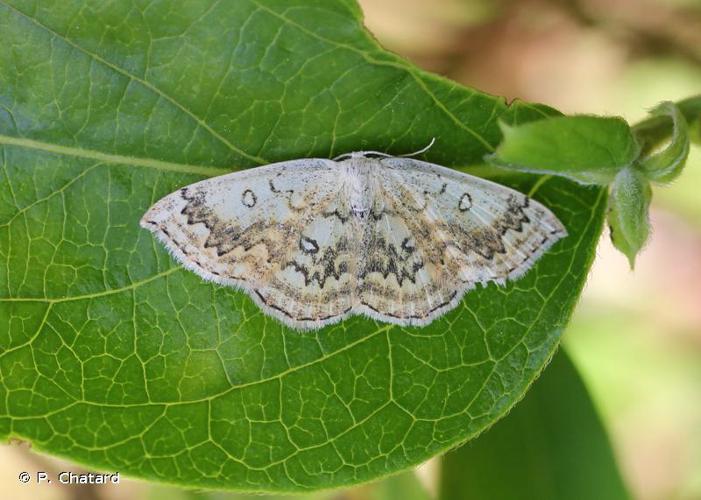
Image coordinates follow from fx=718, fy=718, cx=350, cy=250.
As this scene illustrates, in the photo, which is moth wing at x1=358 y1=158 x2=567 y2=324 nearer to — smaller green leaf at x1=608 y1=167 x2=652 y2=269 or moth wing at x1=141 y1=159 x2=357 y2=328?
moth wing at x1=141 y1=159 x2=357 y2=328

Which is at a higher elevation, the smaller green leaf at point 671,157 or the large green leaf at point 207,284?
the smaller green leaf at point 671,157

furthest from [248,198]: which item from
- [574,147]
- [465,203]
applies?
[574,147]

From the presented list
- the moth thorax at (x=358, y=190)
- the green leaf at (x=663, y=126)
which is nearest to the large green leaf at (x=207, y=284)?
the moth thorax at (x=358, y=190)

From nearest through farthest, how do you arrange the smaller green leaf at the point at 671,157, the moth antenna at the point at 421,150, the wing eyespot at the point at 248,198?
the smaller green leaf at the point at 671,157
the moth antenna at the point at 421,150
the wing eyespot at the point at 248,198

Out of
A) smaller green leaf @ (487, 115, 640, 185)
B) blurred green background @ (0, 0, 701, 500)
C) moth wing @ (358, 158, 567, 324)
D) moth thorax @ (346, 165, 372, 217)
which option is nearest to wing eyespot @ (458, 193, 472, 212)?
moth wing @ (358, 158, 567, 324)

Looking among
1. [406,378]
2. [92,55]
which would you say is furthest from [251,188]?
[406,378]

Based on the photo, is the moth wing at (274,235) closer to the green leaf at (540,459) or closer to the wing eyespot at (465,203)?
the wing eyespot at (465,203)
